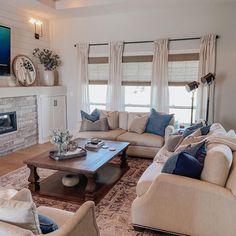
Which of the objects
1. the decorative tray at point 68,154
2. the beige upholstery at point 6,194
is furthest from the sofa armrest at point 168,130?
the beige upholstery at point 6,194

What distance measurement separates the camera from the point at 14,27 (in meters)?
5.41

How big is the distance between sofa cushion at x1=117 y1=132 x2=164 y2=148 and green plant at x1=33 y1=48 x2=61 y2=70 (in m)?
2.75

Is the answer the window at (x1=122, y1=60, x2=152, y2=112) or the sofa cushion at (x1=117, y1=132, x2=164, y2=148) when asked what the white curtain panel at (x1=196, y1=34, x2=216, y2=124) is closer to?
the window at (x1=122, y1=60, x2=152, y2=112)

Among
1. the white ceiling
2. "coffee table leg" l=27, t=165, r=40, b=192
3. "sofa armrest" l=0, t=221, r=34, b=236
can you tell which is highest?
the white ceiling

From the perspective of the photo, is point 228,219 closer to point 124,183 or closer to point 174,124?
point 124,183

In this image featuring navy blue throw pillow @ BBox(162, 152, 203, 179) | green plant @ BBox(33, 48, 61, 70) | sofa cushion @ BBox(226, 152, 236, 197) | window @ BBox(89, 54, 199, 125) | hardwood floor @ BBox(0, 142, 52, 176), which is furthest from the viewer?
green plant @ BBox(33, 48, 61, 70)

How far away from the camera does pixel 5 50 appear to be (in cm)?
505

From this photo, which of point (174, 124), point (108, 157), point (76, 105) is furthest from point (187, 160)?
point (76, 105)

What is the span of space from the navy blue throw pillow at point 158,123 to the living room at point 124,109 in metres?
0.02

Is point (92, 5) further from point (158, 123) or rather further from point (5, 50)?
point (158, 123)

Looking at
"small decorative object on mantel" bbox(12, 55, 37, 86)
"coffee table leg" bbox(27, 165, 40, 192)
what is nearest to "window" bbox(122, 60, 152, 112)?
"small decorative object on mantel" bbox(12, 55, 37, 86)

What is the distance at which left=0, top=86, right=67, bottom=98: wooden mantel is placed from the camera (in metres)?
4.83

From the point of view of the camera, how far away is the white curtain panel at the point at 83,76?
620cm

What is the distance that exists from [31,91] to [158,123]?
288 centimetres
